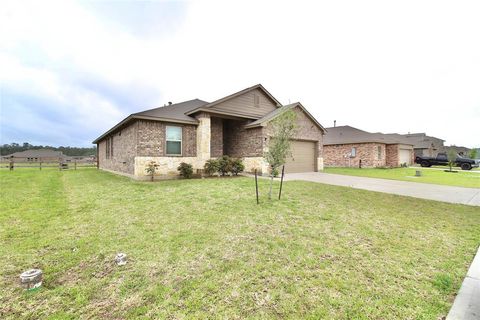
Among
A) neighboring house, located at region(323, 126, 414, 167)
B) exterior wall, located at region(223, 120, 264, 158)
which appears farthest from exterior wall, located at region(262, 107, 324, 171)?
neighboring house, located at region(323, 126, 414, 167)

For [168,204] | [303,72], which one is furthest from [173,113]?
[303,72]

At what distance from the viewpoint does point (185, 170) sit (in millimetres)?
12266

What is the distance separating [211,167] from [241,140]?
3.72 metres

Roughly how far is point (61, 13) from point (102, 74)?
336 inches

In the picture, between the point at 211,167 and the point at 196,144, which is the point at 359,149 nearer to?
the point at 211,167

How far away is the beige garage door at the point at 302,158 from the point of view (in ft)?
51.0

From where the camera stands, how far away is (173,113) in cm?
1315

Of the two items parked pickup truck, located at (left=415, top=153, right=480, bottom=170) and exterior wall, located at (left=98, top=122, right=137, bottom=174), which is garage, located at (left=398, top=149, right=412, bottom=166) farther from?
exterior wall, located at (left=98, top=122, right=137, bottom=174)

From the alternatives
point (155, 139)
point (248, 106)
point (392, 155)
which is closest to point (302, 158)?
point (248, 106)

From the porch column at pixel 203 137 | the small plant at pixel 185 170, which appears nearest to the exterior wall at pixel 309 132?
the porch column at pixel 203 137

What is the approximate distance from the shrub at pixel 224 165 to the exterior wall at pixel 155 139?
1.97 meters

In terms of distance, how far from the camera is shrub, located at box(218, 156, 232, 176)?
42.5ft

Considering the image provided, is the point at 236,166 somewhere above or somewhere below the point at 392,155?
below

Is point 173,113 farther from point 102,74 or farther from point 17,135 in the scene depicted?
point 17,135
